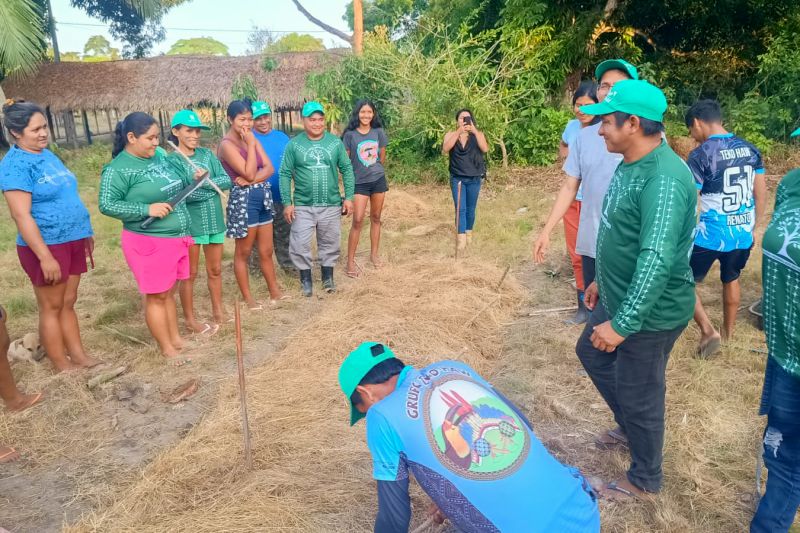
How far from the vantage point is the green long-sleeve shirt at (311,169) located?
536 centimetres

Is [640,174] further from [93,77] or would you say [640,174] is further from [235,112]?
[93,77]

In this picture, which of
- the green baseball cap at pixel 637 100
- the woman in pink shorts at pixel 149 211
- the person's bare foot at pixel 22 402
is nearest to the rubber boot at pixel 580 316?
the green baseball cap at pixel 637 100

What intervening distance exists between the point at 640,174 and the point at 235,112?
370 cm

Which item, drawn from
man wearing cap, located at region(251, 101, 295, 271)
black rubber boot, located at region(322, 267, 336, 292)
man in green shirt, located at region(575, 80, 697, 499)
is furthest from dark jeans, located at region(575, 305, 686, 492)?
man wearing cap, located at region(251, 101, 295, 271)

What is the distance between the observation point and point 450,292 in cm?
525

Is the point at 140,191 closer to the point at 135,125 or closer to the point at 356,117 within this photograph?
the point at 135,125

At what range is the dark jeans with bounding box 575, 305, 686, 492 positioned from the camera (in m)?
2.40

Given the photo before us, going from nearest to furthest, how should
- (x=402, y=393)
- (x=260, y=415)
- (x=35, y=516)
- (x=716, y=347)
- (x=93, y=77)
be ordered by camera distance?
1. (x=402, y=393)
2. (x=35, y=516)
3. (x=260, y=415)
4. (x=716, y=347)
5. (x=93, y=77)

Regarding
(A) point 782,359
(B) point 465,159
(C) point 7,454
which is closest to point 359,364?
(A) point 782,359

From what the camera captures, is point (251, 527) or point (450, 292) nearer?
point (251, 527)

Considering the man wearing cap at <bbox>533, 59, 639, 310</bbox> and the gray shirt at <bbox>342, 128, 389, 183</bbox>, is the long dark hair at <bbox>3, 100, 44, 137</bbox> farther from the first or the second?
the man wearing cap at <bbox>533, 59, 639, 310</bbox>

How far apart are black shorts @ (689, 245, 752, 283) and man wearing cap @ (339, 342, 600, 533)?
2.63m

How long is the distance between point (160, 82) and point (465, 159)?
15.3m

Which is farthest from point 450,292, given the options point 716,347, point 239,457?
point 239,457
